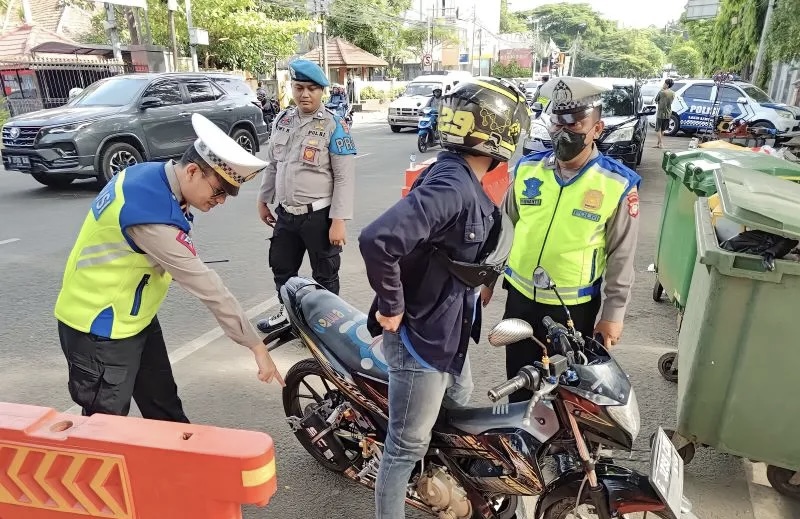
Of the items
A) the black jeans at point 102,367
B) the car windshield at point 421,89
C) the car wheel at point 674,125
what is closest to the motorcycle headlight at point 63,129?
the black jeans at point 102,367

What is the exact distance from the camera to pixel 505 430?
201 centimetres

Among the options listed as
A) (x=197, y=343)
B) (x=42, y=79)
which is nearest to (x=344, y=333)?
(x=197, y=343)

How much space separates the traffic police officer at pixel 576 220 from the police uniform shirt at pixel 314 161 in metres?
1.43

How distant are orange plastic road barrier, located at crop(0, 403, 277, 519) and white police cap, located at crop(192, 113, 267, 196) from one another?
2.72 ft

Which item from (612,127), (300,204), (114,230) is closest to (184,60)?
(612,127)

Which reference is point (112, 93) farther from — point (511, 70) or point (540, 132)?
point (511, 70)

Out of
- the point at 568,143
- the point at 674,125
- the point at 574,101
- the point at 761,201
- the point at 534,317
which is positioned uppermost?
the point at 574,101

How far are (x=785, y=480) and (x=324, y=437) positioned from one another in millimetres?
2145

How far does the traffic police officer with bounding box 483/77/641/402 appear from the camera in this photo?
235 centimetres

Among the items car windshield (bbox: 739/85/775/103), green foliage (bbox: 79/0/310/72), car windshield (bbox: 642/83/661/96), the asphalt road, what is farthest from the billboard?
the asphalt road

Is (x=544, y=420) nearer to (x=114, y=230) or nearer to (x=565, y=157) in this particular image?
(x=565, y=157)

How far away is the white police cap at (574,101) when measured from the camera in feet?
7.70

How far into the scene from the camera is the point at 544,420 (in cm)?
196

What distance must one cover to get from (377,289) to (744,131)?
912 centimetres
